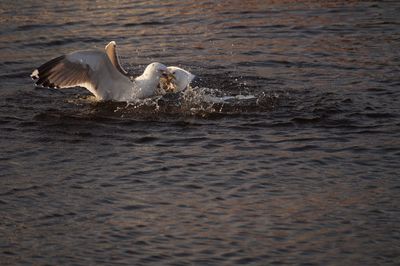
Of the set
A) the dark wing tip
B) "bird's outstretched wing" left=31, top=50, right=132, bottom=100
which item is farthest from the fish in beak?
the dark wing tip

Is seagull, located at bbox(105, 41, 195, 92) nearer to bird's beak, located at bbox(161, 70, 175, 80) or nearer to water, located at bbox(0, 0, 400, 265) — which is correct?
bird's beak, located at bbox(161, 70, 175, 80)

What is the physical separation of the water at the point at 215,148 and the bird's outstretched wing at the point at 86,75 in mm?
185

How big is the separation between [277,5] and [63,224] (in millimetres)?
6945

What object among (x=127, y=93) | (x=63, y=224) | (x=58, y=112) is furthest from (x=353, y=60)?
(x=63, y=224)

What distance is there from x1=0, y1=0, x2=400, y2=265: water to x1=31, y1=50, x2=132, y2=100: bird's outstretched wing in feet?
0.61

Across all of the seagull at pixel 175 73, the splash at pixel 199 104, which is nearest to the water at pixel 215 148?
the splash at pixel 199 104

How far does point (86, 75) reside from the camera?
30.4 ft

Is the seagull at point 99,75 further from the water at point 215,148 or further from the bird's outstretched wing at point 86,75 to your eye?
the water at point 215,148

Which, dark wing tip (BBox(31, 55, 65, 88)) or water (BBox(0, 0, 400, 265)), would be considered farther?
dark wing tip (BBox(31, 55, 65, 88))

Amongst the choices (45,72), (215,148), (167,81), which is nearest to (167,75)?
(167,81)

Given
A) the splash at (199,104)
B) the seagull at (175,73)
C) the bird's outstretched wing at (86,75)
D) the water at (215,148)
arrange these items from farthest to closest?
the seagull at (175,73) < the bird's outstretched wing at (86,75) < the splash at (199,104) < the water at (215,148)

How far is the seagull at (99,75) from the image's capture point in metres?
9.07

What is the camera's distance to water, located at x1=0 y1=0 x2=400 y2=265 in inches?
239

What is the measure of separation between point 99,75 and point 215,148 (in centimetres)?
204
